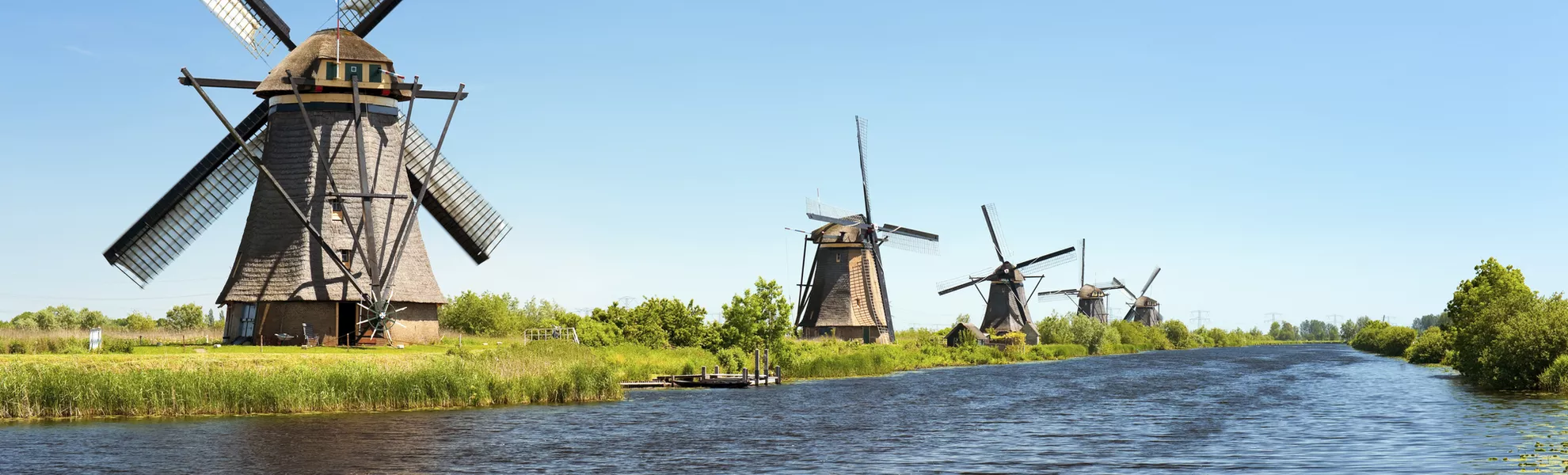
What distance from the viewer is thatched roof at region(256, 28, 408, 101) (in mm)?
43188

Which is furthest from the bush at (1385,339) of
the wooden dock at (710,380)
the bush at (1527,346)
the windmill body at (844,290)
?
the wooden dock at (710,380)

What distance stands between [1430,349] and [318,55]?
61.0 meters

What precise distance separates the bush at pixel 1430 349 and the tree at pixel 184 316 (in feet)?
261

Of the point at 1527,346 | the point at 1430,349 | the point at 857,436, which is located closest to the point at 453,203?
the point at 857,436

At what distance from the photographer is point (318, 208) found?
141 ft

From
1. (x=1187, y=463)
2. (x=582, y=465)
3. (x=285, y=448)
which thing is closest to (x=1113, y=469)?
(x=1187, y=463)

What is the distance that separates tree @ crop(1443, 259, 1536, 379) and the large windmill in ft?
122

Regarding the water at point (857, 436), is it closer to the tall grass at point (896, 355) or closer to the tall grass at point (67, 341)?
the tall grass at point (67, 341)

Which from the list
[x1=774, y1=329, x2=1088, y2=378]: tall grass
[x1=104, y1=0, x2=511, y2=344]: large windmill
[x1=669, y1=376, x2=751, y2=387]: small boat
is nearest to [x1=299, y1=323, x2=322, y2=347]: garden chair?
[x1=104, y1=0, x2=511, y2=344]: large windmill

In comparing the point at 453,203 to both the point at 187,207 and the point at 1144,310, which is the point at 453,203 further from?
the point at 1144,310

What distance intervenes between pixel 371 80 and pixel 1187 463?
30.2 m

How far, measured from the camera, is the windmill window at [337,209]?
141 ft

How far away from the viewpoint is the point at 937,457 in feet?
89.4

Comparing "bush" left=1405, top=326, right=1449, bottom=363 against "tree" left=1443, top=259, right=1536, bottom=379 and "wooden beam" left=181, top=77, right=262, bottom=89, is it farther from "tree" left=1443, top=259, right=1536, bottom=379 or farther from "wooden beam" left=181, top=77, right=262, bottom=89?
"wooden beam" left=181, top=77, right=262, bottom=89
